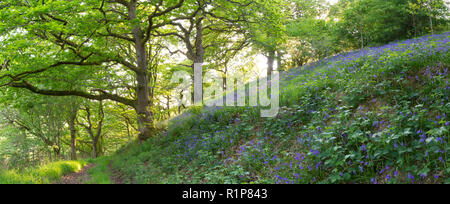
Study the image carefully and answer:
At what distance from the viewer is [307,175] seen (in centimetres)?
401

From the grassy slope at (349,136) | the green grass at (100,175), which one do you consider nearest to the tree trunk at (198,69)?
the green grass at (100,175)

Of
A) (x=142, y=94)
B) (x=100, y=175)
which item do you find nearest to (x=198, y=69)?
(x=142, y=94)

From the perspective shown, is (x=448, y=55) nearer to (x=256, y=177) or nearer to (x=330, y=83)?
(x=330, y=83)
